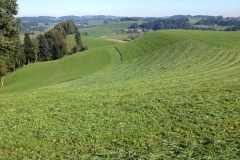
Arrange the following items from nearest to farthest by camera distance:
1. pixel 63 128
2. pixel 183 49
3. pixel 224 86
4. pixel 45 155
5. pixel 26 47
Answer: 1. pixel 45 155
2. pixel 63 128
3. pixel 224 86
4. pixel 183 49
5. pixel 26 47

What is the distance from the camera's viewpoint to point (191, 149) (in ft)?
50.9

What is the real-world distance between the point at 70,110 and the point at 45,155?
7230 millimetres

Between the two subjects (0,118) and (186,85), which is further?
(186,85)

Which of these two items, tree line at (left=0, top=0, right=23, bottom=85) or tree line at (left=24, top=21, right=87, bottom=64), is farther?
tree line at (left=24, top=21, right=87, bottom=64)

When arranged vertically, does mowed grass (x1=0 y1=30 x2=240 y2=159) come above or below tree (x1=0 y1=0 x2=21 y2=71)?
below

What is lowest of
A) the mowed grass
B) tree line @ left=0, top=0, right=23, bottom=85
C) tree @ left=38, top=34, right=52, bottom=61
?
tree @ left=38, top=34, right=52, bottom=61

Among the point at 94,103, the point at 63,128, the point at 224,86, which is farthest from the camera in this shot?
the point at 224,86

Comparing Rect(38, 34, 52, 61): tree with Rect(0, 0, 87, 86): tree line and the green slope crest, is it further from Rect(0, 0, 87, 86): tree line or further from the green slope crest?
the green slope crest

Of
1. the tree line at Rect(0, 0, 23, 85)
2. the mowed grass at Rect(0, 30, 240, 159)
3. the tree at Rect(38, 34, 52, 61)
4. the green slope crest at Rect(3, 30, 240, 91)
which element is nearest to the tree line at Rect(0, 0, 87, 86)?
the tree at Rect(38, 34, 52, 61)

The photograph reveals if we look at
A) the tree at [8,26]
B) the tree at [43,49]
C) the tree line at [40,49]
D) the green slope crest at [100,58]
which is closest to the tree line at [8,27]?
the tree at [8,26]

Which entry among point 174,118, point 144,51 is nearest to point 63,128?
point 174,118

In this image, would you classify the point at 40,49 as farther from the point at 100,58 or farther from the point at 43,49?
the point at 100,58

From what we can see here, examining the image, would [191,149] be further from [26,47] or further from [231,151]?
[26,47]

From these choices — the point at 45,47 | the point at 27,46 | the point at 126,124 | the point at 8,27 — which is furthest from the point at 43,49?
the point at 126,124
